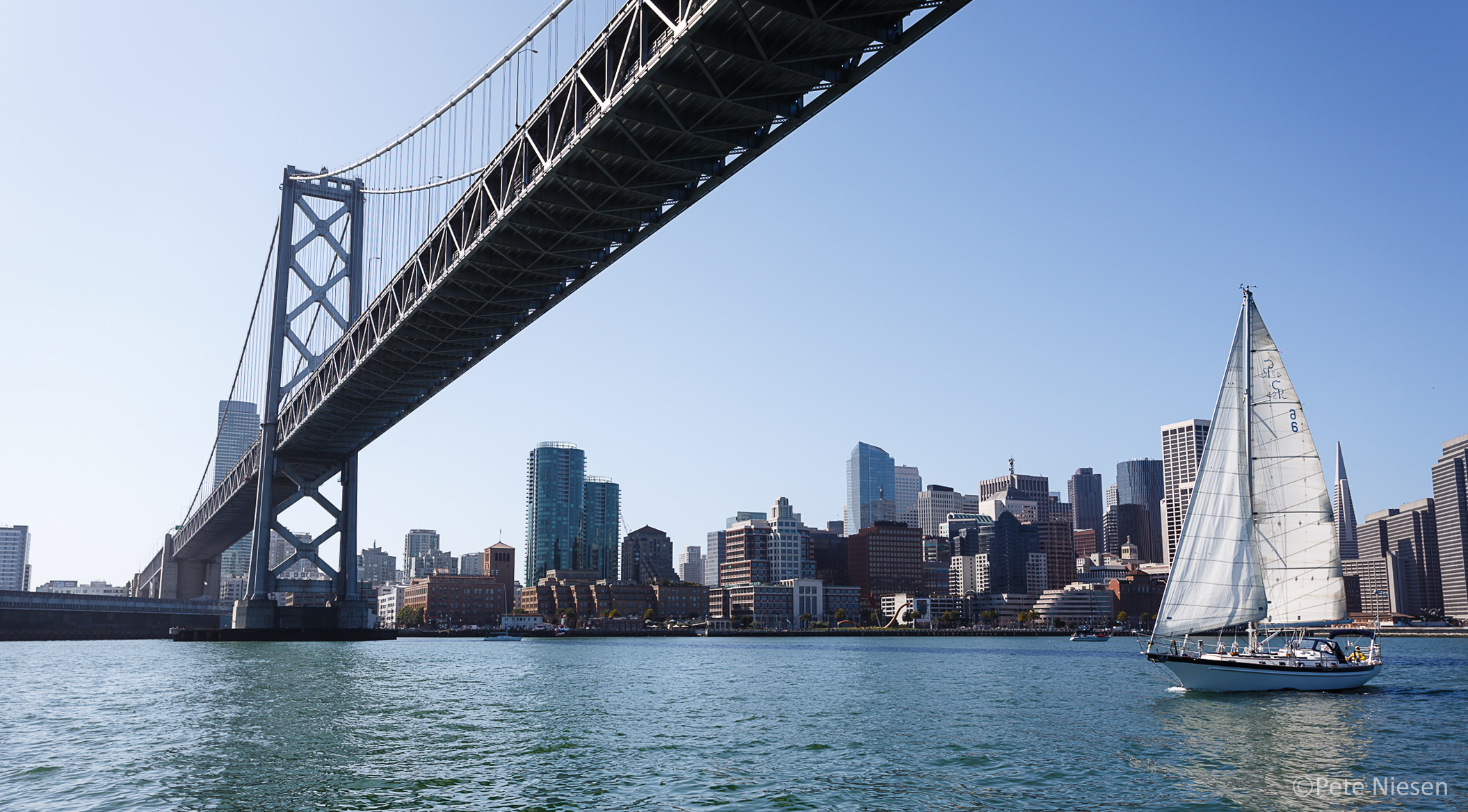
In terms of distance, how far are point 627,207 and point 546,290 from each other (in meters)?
10.9

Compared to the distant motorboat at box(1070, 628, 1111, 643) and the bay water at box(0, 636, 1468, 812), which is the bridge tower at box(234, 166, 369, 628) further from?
the distant motorboat at box(1070, 628, 1111, 643)

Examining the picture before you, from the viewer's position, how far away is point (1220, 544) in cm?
3512

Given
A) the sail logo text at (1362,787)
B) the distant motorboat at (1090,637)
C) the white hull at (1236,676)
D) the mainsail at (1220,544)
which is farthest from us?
the distant motorboat at (1090,637)

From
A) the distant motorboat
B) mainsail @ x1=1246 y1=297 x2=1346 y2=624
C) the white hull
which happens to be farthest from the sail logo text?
the distant motorboat

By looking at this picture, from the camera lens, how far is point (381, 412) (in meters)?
65.4

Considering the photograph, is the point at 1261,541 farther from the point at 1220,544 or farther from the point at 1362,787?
the point at 1362,787

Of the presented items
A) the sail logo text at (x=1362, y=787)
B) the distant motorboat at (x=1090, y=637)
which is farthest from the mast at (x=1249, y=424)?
the distant motorboat at (x=1090, y=637)

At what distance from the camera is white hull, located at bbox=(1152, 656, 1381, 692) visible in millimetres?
32906

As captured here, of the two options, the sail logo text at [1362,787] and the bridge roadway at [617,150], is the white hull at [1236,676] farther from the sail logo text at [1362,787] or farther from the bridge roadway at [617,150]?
the bridge roadway at [617,150]

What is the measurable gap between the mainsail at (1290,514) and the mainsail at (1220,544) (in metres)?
0.43

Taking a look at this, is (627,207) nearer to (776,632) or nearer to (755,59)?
(755,59)

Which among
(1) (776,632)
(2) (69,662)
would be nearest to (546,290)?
(2) (69,662)

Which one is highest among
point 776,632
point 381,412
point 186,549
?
point 381,412

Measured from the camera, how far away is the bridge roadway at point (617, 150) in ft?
78.5
